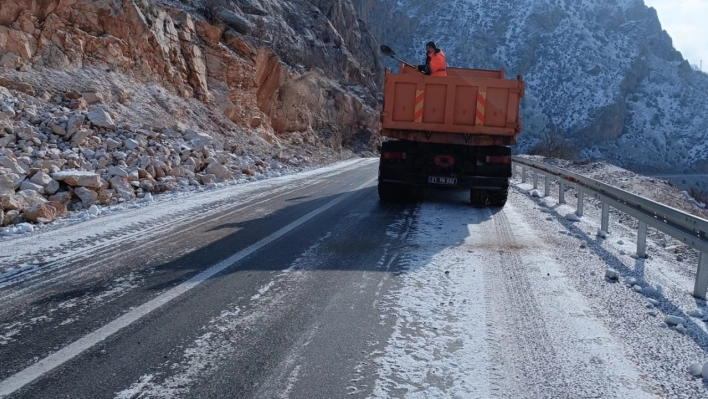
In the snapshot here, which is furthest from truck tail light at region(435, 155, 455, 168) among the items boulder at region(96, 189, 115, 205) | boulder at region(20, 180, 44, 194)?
boulder at region(20, 180, 44, 194)

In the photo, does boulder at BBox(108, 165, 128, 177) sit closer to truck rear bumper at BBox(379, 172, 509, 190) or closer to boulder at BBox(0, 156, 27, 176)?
boulder at BBox(0, 156, 27, 176)

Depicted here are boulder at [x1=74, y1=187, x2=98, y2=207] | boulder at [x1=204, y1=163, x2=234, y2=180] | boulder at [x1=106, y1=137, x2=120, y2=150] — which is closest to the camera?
boulder at [x1=74, y1=187, x2=98, y2=207]

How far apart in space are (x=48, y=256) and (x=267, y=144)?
20.3 meters

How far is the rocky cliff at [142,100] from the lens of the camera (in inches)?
420

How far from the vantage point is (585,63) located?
10156 cm

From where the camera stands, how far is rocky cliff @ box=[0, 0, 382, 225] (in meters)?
10.7

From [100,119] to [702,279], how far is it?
13.1m

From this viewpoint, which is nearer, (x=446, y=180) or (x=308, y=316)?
(x=308, y=316)

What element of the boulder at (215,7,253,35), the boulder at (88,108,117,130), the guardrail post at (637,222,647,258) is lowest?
the guardrail post at (637,222,647,258)

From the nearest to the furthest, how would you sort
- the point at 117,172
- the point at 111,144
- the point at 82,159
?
the point at 117,172 → the point at 82,159 → the point at 111,144

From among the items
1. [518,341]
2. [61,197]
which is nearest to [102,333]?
[518,341]

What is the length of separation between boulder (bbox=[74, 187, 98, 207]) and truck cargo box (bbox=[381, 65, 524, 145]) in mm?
5430

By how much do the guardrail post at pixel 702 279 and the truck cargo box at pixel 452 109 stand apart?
5.22m

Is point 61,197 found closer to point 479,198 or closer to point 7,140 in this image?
point 7,140
